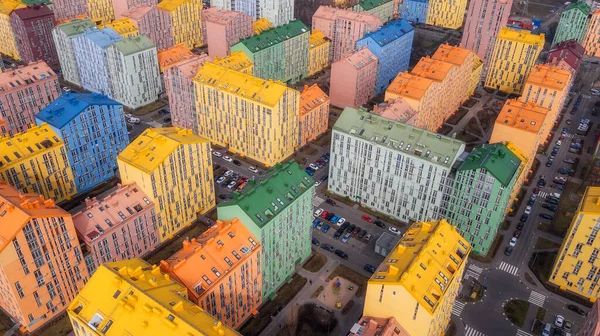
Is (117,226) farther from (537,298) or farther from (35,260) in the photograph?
(537,298)

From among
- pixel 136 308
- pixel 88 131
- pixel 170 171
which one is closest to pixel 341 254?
pixel 170 171

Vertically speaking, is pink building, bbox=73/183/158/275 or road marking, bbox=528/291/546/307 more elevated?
pink building, bbox=73/183/158/275

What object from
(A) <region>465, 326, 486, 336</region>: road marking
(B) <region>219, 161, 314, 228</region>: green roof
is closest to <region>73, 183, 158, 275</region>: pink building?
(B) <region>219, 161, 314, 228</region>: green roof

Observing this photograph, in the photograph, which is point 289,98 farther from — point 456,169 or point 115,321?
point 115,321

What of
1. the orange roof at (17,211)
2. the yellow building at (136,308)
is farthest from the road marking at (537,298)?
the orange roof at (17,211)

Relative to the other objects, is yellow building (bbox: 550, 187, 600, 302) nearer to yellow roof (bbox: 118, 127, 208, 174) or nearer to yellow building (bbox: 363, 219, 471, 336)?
yellow building (bbox: 363, 219, 471, 336)
